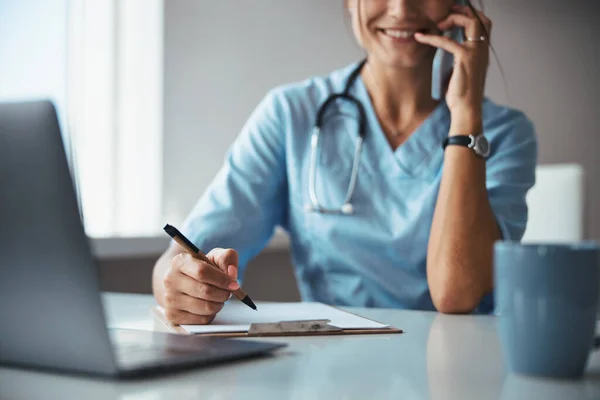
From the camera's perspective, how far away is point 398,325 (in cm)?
87

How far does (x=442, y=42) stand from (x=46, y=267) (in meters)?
0.95

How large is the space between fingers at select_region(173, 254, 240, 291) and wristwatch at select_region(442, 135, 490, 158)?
505 millimetres

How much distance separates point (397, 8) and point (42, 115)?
99 cm

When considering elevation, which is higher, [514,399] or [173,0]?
[173,0]

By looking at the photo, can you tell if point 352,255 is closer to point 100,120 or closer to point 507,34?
point 100,120

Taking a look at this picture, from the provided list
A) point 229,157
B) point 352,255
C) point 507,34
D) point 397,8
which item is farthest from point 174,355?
point 507,34

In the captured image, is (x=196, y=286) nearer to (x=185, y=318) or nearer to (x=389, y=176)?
(x=185, y=318)

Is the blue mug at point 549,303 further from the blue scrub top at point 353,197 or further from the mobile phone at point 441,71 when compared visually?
the mobile phone at point 441,71

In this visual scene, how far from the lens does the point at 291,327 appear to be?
80 centimetres

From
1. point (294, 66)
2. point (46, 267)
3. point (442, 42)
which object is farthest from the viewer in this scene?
point (294, 66)

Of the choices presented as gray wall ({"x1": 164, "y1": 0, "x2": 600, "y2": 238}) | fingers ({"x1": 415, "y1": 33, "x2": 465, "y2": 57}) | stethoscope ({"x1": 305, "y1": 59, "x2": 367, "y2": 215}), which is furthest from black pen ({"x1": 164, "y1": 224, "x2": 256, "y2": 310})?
gray wall ({"x1": 164, "y1": 0, "x2": 600, "y2": 238})

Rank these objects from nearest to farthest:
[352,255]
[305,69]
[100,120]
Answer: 1. [352,255]
2. [100,120]
3. [305,69]

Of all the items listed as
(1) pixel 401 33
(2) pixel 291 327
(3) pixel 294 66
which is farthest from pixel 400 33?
(3) pixel 294 66

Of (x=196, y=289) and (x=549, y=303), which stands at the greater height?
(x=549, y=303)
